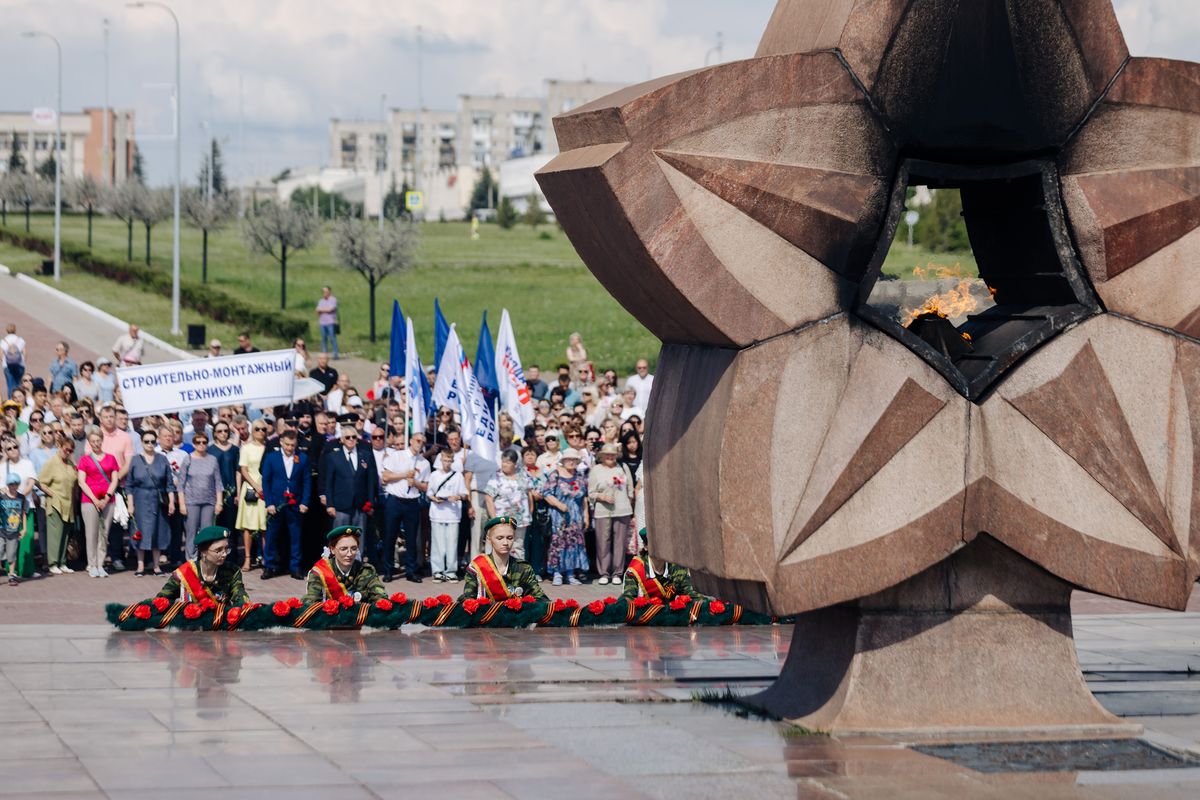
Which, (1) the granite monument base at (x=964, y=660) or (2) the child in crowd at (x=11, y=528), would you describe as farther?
(2) the child in crowd at (x=11, y=528)

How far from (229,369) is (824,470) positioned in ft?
37.2

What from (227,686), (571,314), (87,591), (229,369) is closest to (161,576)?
(87,591)

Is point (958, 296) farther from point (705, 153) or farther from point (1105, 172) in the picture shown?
point (705, 153)

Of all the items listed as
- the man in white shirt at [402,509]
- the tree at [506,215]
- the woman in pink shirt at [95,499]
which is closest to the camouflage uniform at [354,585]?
the man in white shirt at [402,509]

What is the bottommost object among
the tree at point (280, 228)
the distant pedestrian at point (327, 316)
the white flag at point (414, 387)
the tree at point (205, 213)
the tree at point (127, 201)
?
the white flag at point (414, 387)

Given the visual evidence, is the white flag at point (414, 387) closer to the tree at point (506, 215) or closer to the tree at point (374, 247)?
the tree at point (374, 247)

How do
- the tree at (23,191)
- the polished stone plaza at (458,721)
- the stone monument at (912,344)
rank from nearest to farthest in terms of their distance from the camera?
the polished stone plaza at (458,721) < the stone monument at (912,344) < the tree at (23,191)

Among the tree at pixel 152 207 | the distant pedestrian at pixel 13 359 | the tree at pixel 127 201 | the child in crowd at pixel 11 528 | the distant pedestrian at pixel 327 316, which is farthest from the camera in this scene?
the tree at pixel 127 201

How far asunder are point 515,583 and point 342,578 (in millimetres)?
1673

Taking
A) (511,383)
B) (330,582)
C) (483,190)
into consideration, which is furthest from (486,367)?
(483,190)

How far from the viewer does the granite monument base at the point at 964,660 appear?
1107 centimetres

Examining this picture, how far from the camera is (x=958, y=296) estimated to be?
1236 cm

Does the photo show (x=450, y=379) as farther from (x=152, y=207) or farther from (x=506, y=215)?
(x=506, y=215)

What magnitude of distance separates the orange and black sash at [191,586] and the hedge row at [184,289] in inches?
1182
